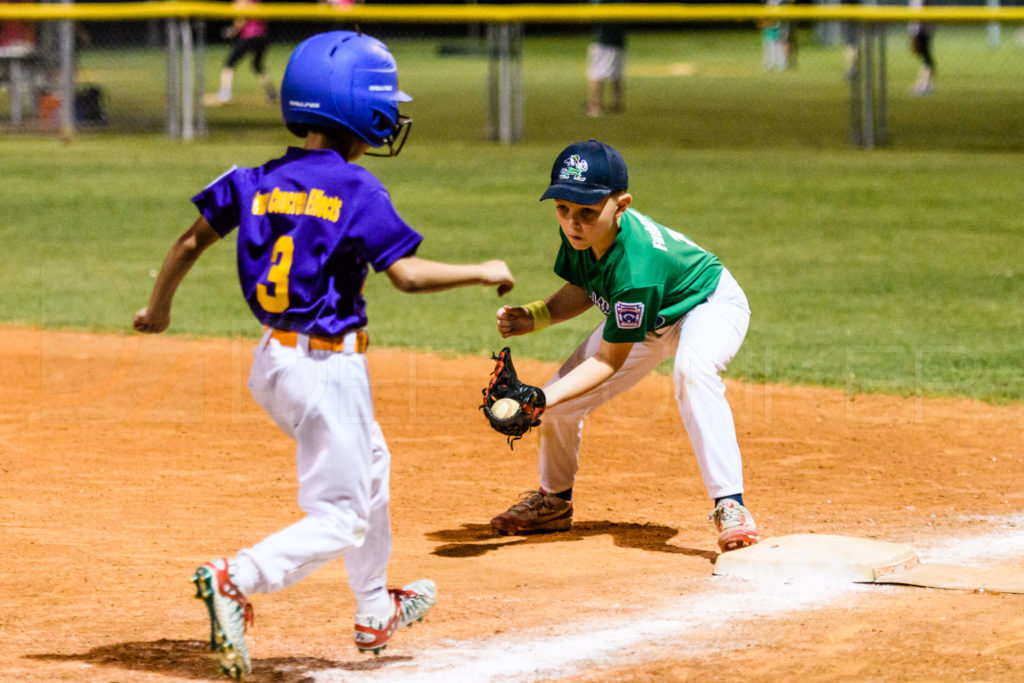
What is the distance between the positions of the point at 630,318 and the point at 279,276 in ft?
5.13

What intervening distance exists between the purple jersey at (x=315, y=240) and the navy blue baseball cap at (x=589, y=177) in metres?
1.22

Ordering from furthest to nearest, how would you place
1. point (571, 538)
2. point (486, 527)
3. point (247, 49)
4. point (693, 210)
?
point (247, 49) < point (693, 210) < point (486, 527) < point (571, 538)

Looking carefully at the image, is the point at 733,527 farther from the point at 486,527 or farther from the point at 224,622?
the point at 224,622

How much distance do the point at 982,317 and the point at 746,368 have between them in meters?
2.32

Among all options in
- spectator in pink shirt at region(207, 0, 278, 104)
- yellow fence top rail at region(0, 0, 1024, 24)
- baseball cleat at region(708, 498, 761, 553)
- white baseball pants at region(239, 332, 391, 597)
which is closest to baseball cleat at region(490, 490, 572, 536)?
baseball cleat at region(708, 498, 761, 553)

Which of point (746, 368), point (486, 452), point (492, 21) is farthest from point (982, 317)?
point (492, 21)

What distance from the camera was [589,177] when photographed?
491cm

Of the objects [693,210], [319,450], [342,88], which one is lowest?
[693,210]

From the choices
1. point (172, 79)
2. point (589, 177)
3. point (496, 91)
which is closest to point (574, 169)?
point (589, 177)

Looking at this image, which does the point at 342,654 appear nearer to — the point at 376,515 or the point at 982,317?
the point at 376,515

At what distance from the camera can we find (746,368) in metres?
8.66

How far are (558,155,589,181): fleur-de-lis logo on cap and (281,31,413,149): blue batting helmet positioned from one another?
3.60ft

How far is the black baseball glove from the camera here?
4.77m

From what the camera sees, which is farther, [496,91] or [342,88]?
[496,91]
